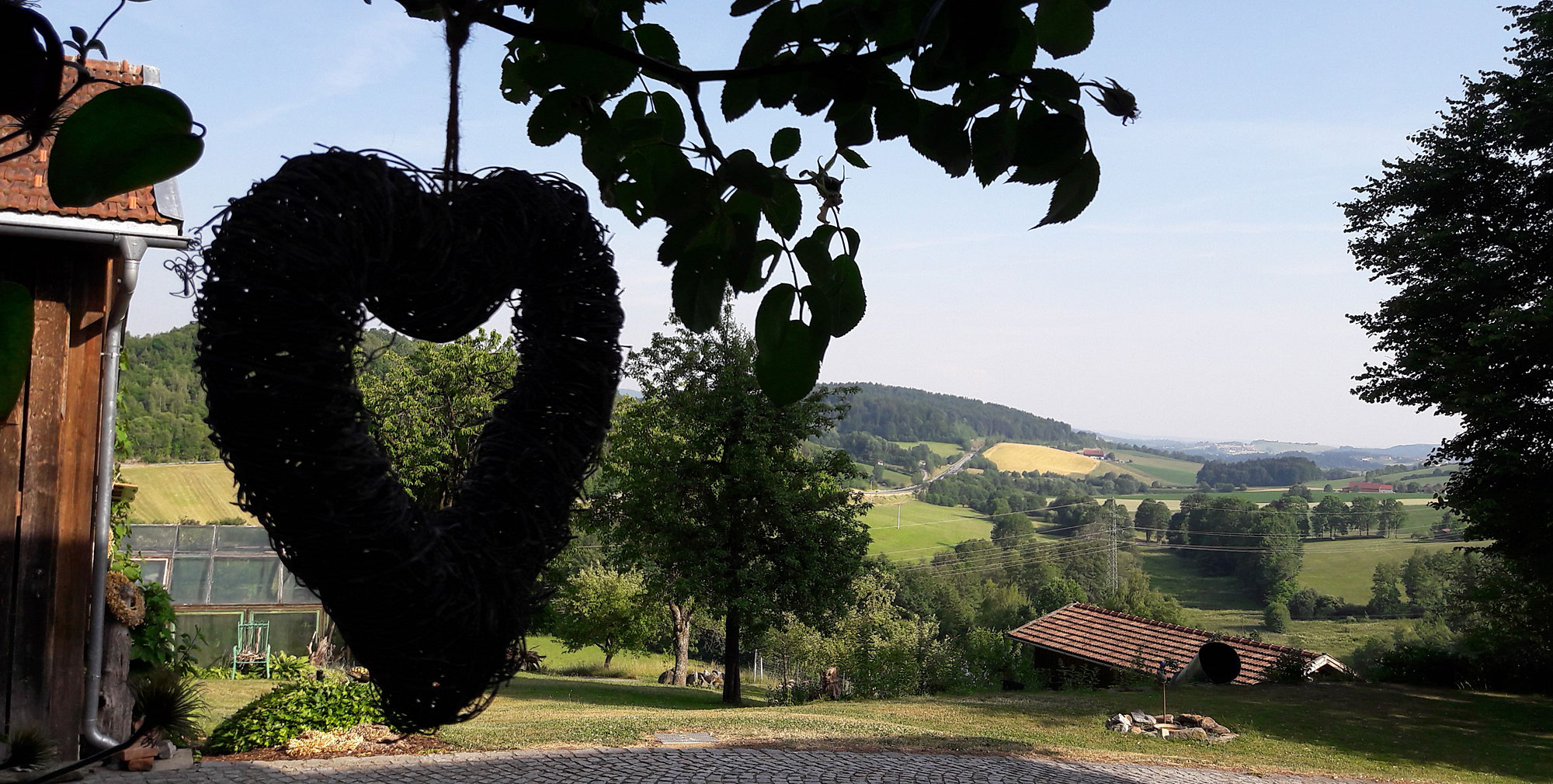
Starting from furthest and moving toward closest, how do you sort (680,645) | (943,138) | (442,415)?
(680,645), (442,415), (943,138)

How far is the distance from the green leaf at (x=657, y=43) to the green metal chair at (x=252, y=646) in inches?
616

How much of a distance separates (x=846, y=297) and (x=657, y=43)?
488 mm

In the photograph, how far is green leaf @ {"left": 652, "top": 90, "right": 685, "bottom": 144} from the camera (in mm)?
1171

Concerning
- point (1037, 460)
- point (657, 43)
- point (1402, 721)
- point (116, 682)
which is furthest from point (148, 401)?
point (1037, 460)

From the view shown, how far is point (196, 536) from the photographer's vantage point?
48.3ft

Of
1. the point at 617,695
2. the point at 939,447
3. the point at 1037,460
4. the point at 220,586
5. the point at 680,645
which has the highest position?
the point at 939,447

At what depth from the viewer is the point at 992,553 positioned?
2842 inches

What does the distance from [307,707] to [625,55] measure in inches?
360

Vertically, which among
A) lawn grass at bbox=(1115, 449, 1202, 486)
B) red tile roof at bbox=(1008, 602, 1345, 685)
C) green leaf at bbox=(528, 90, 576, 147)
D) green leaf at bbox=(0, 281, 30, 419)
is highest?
lawn grass at bbox=(1115, 449, 1202, 486)

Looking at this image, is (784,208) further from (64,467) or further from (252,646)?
(252,646)

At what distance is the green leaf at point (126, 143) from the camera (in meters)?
0.43

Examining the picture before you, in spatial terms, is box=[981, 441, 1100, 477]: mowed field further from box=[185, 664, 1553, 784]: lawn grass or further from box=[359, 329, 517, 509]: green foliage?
box=[359, 329, 517, 509]: green foliage

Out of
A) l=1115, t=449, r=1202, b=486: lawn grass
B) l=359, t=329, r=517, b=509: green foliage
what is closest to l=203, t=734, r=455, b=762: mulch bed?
l=359, t=329, r=517, b=509: green foliage

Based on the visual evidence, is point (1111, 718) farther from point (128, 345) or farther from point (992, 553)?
point (992, 553)
